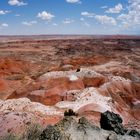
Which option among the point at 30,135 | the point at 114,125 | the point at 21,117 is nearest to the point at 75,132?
the point at 30,135

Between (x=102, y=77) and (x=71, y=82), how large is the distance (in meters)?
3.61

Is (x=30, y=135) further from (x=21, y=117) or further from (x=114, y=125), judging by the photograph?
(x=114, y=125)

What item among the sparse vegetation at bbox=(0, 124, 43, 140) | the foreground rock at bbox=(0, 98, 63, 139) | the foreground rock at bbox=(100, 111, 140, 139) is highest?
the sparse vegetation at bbox=(0, 124, 43, 140)

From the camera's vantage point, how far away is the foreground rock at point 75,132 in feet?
41.8

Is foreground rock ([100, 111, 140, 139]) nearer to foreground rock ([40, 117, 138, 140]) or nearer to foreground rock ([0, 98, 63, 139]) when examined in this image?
foreground rock ([40, 117, 138, 140])

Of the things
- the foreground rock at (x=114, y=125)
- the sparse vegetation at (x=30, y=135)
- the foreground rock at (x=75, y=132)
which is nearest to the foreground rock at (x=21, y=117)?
the sparse vegetation at (x=30, y=135)

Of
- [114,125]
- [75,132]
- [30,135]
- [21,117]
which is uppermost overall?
[75,132]

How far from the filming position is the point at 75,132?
13711 mm

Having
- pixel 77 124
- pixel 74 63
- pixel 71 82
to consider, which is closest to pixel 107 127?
pixel 77 124

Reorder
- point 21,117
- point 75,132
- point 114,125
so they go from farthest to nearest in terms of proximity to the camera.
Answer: point 21,117
point 114,125
point 75,132

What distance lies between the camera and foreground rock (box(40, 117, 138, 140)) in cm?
1273

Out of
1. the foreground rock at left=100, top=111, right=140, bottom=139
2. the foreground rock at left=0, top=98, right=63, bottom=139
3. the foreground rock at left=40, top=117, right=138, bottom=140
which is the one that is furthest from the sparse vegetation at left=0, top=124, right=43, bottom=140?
the foreground rock at left=100, top=111, right=140, bottom=139

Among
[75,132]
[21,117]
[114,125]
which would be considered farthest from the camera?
[21,117]

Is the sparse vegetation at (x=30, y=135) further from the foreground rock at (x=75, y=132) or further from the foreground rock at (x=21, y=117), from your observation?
the foreground rock at (x=21, y=117)
